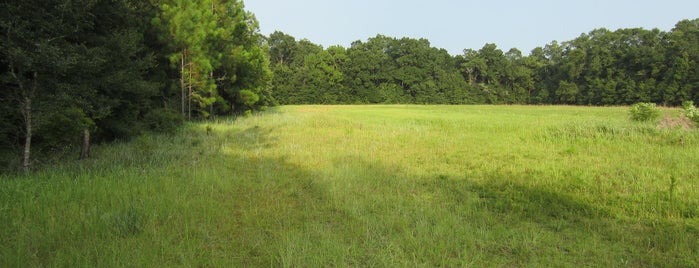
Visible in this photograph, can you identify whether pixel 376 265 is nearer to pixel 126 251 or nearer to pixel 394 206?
pixel 394 206

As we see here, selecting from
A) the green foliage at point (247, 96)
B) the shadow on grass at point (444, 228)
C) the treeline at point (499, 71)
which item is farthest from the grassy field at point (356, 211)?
the treeline at point (499, 71)

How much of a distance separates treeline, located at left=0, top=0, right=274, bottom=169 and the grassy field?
3.75 ft

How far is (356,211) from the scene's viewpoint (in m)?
4.94

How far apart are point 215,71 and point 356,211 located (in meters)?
23.1

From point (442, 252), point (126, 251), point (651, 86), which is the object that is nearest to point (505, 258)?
point (442, 252)

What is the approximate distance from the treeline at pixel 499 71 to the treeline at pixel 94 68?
51.8m

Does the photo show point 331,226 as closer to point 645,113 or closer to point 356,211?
point 356,211

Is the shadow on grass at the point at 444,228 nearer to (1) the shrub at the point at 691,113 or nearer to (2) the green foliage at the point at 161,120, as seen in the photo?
(2) the green foliage at the point at 161,120

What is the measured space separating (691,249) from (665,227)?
2.27 ft

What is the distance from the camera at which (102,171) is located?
6926mm

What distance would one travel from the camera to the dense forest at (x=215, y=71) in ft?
22.0

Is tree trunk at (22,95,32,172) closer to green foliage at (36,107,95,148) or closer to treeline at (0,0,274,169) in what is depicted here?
treeline at (0,0,274,169)

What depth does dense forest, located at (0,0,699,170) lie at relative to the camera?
6719mm

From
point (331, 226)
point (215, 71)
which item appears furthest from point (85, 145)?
point (215, 71)
